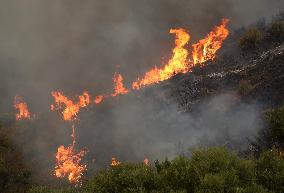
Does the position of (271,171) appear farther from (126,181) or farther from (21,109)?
(21,109)

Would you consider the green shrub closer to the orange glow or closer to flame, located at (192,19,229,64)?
the orange glow

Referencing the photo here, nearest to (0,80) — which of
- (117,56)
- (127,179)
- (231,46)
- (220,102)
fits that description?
(117,56)

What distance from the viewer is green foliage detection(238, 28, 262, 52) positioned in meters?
81.2

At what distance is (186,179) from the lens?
35.7 m

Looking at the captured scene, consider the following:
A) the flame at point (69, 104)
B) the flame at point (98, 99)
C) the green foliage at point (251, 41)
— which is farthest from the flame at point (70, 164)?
the green foliage at point (251, 41)

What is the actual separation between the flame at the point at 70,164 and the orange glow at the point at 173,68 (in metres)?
20.9

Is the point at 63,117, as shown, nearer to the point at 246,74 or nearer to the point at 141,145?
the point at 141,145

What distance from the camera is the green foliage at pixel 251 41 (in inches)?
3199

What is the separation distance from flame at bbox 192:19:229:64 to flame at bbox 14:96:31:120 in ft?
124

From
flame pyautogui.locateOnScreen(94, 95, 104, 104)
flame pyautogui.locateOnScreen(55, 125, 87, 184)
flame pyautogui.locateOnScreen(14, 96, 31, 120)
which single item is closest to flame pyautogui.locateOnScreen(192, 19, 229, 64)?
flame pyautogui.locateOnScreen(94, 95, 104, 104)

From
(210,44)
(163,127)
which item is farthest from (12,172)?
(210,44)

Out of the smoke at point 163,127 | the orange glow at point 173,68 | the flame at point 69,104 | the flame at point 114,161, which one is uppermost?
the orange glow at point 173,68

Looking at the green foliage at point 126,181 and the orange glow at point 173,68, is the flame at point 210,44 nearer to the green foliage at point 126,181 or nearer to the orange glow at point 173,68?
the orange glow at point 173,68

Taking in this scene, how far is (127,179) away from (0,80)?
281ft
